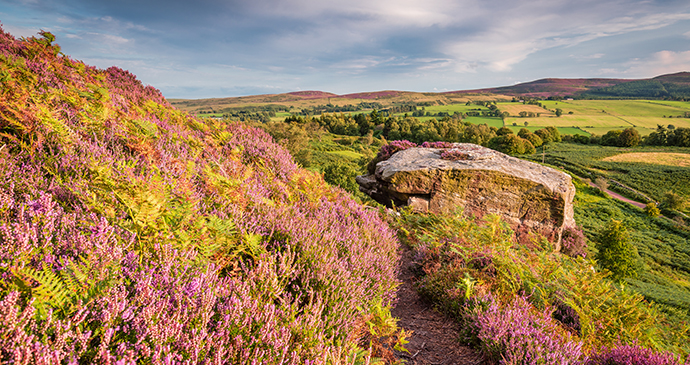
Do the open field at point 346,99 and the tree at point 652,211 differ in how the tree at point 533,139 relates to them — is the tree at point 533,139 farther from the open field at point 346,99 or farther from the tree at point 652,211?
the open field at point 346,99

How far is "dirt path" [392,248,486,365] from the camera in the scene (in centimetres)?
300

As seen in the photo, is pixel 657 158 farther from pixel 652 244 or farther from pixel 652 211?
pixel 652 244

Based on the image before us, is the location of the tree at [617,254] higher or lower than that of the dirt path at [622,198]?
higher

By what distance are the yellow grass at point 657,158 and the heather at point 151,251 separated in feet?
278

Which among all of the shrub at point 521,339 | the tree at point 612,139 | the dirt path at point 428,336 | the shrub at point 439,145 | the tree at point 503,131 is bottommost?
the tree at point 612,139

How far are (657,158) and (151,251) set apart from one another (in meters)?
91.7

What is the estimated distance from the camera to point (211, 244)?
229 centimetres

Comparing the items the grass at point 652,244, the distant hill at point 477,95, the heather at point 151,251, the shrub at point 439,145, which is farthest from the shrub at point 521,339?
the distant hill at point 477,95

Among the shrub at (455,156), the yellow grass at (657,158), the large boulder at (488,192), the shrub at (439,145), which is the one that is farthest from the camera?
the yellow grass at (657,158)

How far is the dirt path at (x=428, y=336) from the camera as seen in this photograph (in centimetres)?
300

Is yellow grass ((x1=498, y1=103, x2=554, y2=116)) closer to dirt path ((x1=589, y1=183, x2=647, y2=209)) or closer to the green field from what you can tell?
the green field

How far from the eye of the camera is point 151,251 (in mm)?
1945

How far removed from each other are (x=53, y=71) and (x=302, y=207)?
4045mm

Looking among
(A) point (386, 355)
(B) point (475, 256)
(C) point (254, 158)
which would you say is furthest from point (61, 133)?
(B) point (475, 256)
